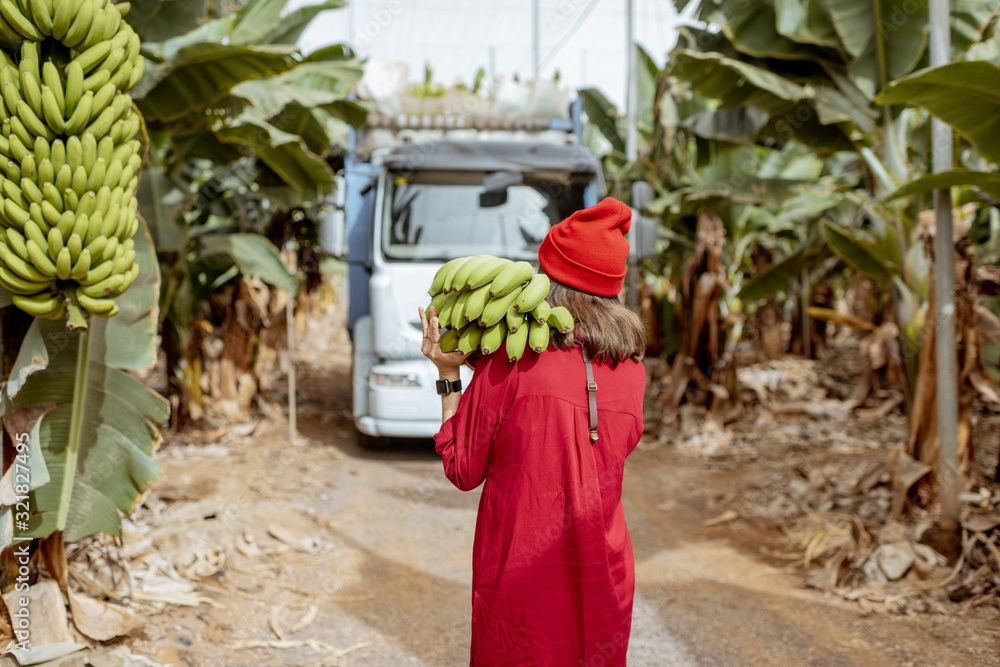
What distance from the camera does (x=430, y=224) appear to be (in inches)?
248

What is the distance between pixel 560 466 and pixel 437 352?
1.48 feet

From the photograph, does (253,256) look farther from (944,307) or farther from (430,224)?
(944,307)

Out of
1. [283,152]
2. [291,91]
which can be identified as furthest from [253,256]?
[291,91]

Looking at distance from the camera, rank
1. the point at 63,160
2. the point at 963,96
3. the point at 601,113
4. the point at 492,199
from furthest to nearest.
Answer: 1. the point at 601,113
2. the point at 492,199
3. the point at 963,96
4. the point at 63,160

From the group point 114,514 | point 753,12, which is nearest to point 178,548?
point 114,514

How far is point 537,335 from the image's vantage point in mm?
1755

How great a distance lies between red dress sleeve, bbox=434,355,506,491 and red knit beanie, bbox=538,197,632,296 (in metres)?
0.30

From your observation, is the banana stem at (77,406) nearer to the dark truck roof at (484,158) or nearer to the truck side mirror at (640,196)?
the dark truck roof at (484,158)

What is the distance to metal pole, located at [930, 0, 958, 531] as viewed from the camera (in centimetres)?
386

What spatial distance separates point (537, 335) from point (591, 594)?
2.22 feet

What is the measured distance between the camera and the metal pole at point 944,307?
3.86m

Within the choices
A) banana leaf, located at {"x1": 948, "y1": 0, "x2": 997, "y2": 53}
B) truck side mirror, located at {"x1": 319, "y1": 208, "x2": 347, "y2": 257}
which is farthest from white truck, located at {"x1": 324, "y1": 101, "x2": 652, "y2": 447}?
banana leaf, located at {"x1": 948, "y1": 0, "x2": 997, "y2": 53}

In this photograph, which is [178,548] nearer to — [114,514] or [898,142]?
[114,514]

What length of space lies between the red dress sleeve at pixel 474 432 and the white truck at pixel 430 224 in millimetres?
4135
